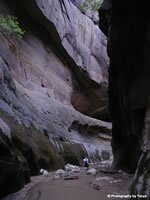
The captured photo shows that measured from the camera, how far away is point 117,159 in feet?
44.7

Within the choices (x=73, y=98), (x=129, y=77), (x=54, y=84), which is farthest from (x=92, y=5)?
(x=73, y=98)

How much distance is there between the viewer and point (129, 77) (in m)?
11.0

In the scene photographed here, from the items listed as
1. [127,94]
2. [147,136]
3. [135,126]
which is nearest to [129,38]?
[127,94]

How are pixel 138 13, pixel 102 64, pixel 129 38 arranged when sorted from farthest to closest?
1. pixel 102 64
2. pixel 129 38
3. pixel 138 13

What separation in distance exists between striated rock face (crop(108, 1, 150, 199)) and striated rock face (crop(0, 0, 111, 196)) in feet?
11.2

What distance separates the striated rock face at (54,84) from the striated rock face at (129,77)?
3400 millimetres

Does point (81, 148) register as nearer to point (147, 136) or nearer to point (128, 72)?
point (128, 72)

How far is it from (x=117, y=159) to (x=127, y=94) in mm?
3717

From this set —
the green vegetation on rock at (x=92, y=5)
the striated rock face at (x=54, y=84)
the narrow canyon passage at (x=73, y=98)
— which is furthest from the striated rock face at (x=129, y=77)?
the green vegetation on rock at (x=92, y=5)

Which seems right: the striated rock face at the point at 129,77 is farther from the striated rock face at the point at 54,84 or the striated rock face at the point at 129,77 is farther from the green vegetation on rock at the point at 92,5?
the green vegetation on rock at the point at 92,5

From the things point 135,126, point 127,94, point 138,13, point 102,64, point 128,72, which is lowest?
Result: point 102,64

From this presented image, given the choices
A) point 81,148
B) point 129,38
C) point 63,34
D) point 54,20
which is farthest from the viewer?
point 63,34

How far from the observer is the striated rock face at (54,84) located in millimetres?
13117

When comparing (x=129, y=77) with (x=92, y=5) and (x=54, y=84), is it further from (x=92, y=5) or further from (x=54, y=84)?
(x=54, y=84)
